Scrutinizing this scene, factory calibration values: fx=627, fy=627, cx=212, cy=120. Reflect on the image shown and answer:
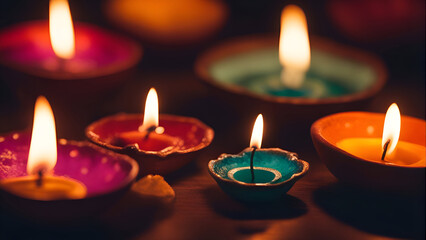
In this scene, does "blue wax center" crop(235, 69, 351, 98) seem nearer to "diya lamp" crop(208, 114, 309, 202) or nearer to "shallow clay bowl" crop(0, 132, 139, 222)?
"diya lamp" crop(208, 114, 309, 202)

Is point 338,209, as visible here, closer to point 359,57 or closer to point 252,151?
point 252,151

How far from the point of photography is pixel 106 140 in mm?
1168

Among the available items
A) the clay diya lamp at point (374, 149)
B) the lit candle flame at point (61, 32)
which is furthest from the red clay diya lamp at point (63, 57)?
the clay diya lamp at point (374, 149)

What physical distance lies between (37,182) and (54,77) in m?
0.36

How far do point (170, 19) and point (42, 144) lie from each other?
0.92m

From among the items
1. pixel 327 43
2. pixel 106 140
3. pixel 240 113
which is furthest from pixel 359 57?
pixel 106 140

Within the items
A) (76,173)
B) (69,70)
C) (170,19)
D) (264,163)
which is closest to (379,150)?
(264,163)

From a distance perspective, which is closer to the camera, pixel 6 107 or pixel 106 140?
pixel 106 140

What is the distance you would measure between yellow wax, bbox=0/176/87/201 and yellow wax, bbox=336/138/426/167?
0.48m

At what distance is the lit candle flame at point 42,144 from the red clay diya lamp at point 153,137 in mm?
100

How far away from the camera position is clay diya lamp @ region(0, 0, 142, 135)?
50.5 inches

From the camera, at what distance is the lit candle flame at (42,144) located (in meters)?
0.98

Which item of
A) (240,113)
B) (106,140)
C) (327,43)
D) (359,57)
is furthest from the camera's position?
(327,43)

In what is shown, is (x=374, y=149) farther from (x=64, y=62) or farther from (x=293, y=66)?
(x=64, y=62)
